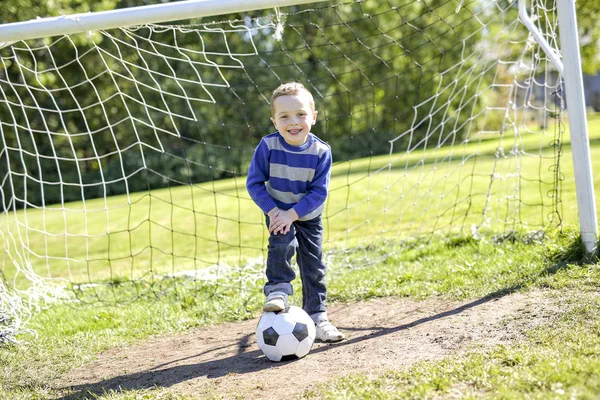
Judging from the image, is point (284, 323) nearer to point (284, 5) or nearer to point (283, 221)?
point (283, 221)

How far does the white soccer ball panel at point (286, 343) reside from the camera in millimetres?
3557

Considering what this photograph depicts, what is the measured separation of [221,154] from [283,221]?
1588 cm

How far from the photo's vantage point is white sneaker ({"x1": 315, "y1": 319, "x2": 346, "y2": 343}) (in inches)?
154

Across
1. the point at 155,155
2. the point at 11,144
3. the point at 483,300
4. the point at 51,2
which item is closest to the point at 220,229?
the point at 483,300

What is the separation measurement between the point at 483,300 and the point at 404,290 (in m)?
0.70

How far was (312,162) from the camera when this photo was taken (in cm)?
384

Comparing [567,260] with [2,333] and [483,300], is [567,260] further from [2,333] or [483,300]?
[2,333]

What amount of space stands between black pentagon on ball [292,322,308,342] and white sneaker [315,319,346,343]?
0.33 m

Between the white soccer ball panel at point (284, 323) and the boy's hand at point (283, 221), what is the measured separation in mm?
474

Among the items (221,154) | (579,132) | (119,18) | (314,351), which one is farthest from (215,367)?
(221,154)

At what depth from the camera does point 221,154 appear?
1934cm

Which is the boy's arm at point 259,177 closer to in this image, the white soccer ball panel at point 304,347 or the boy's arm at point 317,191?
the boy's arm at point 317,191

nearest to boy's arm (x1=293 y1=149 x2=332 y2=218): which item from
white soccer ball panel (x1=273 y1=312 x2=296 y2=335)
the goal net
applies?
white soccer ball panel (x1=273 y1=312 x2=296 y2=335)

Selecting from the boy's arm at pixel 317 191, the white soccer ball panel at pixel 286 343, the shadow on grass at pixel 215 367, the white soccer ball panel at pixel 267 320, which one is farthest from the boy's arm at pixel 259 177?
the shadow on grass at pixel 215 367
